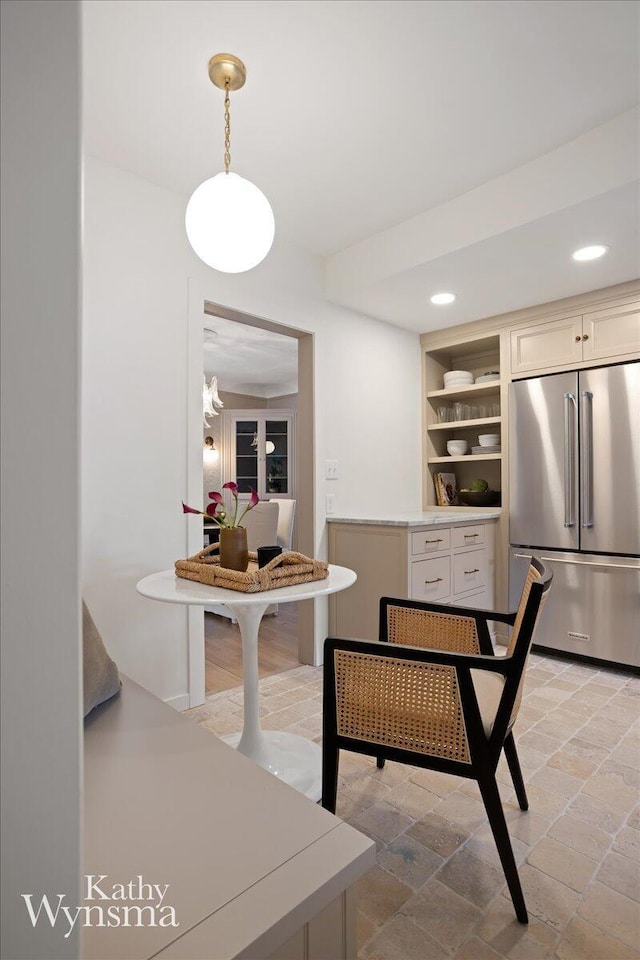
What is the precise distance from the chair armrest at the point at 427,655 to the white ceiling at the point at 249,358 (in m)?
3.12

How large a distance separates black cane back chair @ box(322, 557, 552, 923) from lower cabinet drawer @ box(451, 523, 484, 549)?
1700mm

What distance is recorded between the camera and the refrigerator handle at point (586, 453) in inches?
120

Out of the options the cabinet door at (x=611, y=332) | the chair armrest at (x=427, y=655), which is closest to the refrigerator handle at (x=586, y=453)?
the cabinet door at (x=611, y=332)

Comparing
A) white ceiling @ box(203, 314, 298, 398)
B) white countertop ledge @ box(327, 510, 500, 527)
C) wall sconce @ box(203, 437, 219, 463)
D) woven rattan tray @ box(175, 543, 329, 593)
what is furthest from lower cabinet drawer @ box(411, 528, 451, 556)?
wall sconce @ box(203, 437, 219, 463)

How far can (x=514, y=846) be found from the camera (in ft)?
4.94

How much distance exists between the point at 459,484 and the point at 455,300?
5.22ft

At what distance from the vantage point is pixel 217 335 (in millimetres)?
4934

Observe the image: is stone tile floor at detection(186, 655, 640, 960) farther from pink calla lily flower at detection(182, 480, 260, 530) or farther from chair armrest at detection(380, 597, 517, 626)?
pink calla lily flower at detection(182, 480, 260, 530)

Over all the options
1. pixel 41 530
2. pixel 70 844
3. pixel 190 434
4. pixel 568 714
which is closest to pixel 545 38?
pixel 190 434

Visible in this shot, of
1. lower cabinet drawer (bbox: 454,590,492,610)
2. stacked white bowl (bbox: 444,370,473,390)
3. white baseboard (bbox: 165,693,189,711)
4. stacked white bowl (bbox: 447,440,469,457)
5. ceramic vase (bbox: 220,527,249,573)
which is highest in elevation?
stacked white bowl (bbox: 444,370,473,390)

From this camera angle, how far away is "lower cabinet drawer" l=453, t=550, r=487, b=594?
322 centimetres

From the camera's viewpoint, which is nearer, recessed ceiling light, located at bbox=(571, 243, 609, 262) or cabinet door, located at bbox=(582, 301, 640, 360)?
recessed ceiling light, located at bbox=(571, 243, 609, 262)

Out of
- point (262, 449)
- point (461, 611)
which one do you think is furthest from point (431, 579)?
point (262, 449)

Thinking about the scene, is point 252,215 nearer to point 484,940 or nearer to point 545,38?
point 545,38
